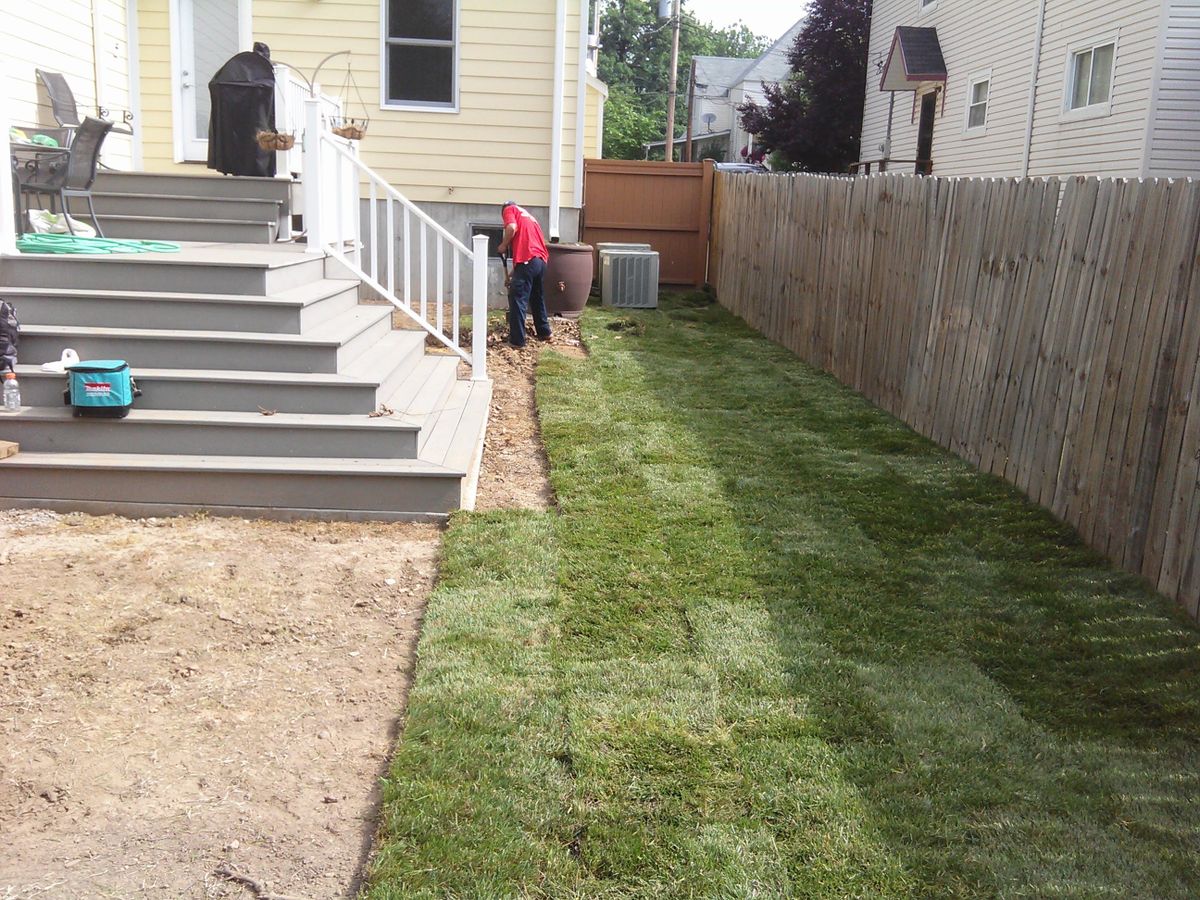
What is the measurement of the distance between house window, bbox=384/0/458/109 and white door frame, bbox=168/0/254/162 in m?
2.16

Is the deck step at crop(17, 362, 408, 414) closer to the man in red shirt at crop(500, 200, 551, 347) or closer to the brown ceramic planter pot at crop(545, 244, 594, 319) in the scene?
the man in red shirt at crop(500, 200, 551, 347)

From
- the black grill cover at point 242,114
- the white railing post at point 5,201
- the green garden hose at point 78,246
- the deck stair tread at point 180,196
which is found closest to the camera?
the white railing post at point 5,201

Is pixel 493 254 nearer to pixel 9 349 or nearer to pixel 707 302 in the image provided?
pixel 707 302

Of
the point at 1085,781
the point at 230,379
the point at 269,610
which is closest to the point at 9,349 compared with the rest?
the point at 230,379

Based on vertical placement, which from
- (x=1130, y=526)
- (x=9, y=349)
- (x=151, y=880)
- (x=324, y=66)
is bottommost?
(x=151, y=880)

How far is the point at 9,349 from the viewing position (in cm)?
548

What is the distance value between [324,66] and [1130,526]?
1023 centimetres

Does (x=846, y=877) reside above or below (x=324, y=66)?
below

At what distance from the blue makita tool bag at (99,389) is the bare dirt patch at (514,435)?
1892mm

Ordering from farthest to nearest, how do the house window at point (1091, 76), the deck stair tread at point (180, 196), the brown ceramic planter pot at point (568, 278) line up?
the house window at point (1091, 76) < the brown ceramic planter pot at point (568, 278) < the deck stair tread at point (180, 196)

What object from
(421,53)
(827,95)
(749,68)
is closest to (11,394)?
Answer: (421,53)

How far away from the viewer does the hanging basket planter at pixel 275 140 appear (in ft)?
26.8

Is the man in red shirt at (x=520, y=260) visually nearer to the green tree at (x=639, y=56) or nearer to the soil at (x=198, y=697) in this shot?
the soil at (x=198, y=697)

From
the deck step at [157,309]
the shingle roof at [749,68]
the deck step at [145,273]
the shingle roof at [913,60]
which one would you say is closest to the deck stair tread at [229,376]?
the deck step at [157,309]
